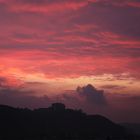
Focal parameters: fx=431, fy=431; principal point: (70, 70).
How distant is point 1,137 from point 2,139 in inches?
168

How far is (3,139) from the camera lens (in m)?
197

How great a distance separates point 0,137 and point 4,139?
2.98m

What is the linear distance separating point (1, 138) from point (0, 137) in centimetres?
121

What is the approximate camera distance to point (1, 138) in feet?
642

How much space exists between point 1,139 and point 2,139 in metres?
2.16

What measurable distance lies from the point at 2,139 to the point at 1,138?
91 cm

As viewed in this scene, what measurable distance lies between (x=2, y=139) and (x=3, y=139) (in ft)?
6.66

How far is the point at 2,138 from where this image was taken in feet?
650

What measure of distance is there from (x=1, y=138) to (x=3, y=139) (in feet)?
5.52

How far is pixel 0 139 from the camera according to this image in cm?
19112

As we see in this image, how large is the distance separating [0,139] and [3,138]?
8801 mm

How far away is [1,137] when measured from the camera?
199 metres

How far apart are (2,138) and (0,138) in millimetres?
4561

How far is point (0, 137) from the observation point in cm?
19675
